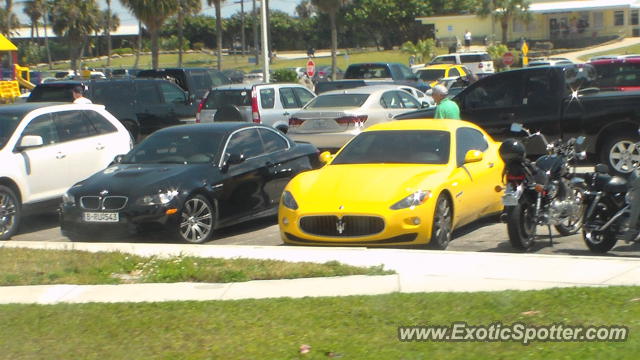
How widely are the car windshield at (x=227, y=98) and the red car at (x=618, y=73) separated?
7472 mm

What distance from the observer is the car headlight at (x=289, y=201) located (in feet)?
34.5

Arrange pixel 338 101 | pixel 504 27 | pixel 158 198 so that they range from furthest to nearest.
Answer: pixel 504 27, pixel 338 101, pixel 158 198

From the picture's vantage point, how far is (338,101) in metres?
19.1

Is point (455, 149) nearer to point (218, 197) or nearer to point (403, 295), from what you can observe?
point (218, 197)

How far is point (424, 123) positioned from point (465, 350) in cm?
604

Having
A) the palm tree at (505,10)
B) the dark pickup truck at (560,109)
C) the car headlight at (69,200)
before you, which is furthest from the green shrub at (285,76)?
the car headlight at (69,200)

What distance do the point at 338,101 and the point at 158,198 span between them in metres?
8.35

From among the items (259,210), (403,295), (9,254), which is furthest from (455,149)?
(9,254)

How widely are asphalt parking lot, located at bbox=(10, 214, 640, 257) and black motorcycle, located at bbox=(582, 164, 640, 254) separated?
21cm

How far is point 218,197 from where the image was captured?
11961mm

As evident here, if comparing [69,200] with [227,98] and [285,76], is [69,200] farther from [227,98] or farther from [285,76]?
[285,76]

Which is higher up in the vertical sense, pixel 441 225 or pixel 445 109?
pixel 445 109

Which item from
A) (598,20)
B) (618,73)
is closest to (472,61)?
(618,73)

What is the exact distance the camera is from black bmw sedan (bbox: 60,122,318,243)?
1138 cm
